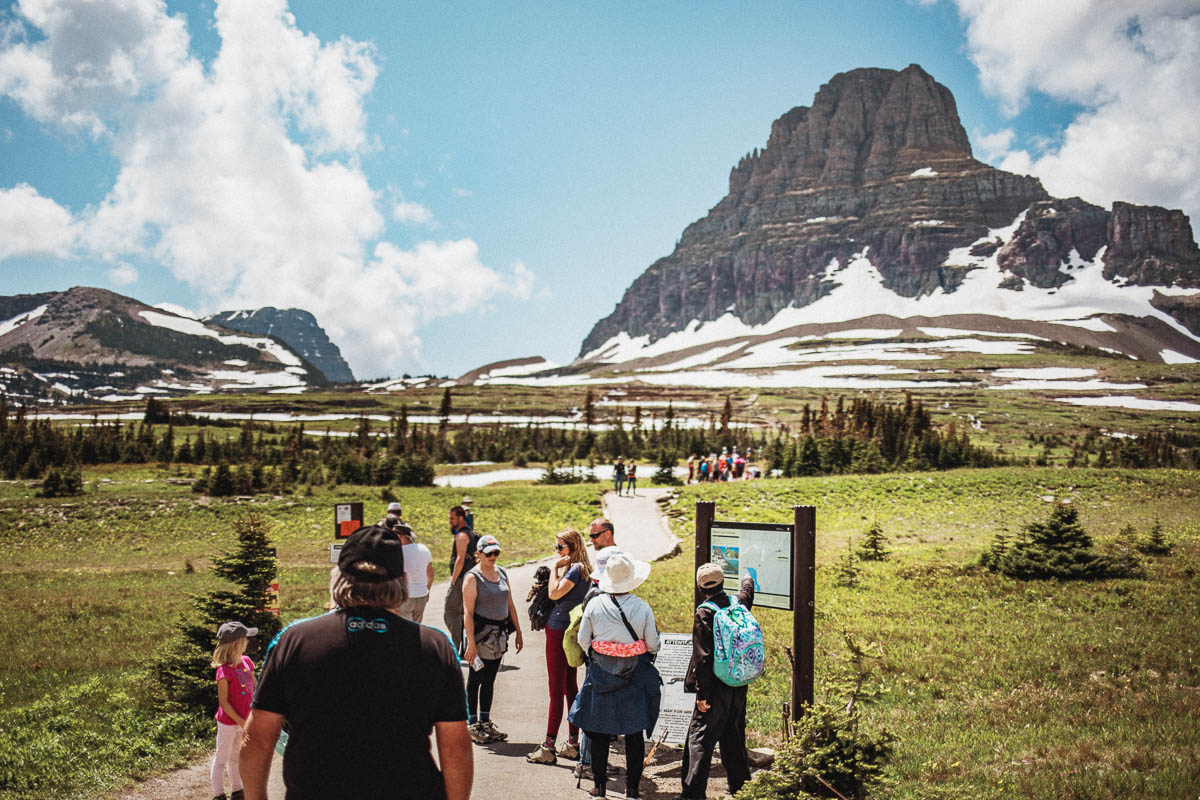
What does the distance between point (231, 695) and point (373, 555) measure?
4074mm

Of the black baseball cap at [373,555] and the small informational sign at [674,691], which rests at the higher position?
the black baseball cap at [373,555]

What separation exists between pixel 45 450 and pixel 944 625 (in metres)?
55.3

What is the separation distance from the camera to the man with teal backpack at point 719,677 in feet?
19.3

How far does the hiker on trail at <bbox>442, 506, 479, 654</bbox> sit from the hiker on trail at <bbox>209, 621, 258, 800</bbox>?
247 centimetres

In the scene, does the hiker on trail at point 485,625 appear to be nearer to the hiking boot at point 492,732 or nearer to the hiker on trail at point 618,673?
the hiking boot at point 492,732

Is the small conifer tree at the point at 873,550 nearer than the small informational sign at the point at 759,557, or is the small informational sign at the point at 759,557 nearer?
the small informational sign at the point at 759,557

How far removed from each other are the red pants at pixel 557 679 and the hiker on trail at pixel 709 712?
5.14ft

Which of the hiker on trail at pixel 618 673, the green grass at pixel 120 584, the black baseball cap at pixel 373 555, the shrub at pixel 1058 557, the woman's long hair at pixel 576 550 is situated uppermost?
the black baseball cap at pixel 373 555

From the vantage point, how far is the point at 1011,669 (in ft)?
32.5

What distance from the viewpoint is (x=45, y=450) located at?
48750 millimetres

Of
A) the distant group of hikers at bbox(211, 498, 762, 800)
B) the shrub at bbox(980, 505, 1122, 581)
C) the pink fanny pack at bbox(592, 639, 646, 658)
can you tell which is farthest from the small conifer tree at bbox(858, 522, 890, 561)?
the pink fanny pack at bbox(592, 639, 646, 658)

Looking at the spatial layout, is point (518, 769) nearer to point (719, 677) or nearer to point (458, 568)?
point (719, 677)

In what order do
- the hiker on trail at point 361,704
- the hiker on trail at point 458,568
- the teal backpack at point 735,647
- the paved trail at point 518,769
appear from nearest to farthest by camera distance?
the hiker on trail at point 361,704
the teal backpack at point 735,647
the paved trail at point 518,769
the hiker on trail at point 458,568

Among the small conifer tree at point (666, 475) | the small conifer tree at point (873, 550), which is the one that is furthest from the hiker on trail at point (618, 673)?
the small conifer tree at point (666, 475)
